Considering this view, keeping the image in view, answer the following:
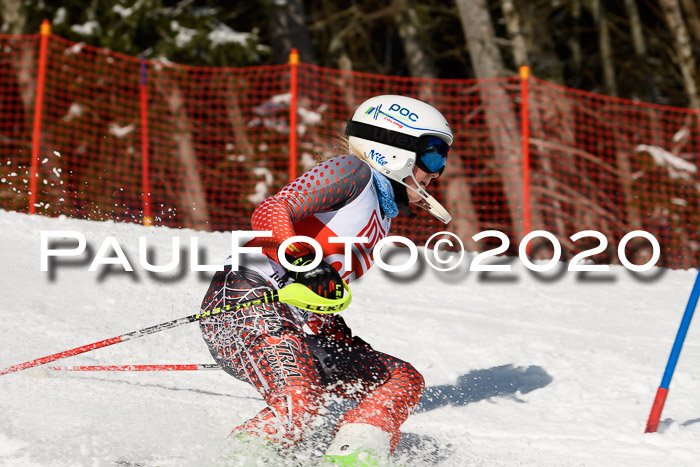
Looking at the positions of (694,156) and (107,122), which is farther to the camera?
(107,122)

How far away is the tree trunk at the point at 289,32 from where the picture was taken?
1497 cm

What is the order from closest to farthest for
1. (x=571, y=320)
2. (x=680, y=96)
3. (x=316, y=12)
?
(x=571, y=320) < (x=680, y=96) < (x=316, y=12)

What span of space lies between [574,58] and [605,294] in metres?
11.2

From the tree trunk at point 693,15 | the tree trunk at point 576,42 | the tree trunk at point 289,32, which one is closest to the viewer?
the tree trunk at point 289,32

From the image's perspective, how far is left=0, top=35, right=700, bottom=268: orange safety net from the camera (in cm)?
1071

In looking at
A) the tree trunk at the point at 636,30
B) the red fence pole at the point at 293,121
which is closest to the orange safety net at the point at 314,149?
the red fence pole at the point at 293,121

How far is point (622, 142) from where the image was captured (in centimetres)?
1182

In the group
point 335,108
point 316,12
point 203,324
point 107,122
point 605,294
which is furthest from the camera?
point 316,12

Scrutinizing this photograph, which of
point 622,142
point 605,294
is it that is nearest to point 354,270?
point 605,294

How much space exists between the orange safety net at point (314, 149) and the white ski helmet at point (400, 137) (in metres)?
6.25

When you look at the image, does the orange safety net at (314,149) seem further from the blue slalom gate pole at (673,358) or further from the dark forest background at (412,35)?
the blue slalom gate pole at (673,358)

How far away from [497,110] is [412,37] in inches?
181

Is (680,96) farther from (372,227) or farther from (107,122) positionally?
(372,227)

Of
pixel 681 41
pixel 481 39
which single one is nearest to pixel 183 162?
pixel 481 39
